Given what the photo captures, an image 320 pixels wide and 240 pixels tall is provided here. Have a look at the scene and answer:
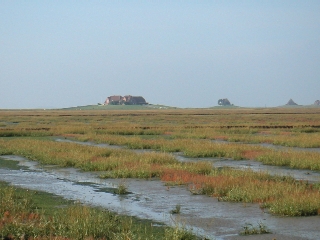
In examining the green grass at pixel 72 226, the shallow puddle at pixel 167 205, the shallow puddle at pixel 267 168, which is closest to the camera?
the green grass at pixel 72 226

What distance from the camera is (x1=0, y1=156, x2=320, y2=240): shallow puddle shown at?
12.1m

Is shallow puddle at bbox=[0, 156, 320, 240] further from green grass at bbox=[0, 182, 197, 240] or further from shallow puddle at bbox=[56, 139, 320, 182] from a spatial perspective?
shallow puddle at bbox=[56, 139, 320, 182]

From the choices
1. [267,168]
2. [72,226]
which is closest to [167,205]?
[72,226]

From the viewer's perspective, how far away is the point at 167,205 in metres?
15.2

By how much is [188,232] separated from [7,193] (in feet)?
19.9

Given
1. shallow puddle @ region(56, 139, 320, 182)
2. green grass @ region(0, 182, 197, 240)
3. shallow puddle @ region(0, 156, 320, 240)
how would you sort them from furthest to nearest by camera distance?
shallow puddle @ region(56, 139, 320, 182) → shallow puddle @ region(0, 156, 320, 240) → green grass @ region(0, 182, 197, 240)

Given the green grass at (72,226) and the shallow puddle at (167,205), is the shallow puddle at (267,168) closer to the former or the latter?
the shallow puddle at (167,205)

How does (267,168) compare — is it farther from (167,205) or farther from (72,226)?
(72,226)

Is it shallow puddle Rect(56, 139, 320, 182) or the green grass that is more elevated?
the green grass

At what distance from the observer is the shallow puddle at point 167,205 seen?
1207 centimetres

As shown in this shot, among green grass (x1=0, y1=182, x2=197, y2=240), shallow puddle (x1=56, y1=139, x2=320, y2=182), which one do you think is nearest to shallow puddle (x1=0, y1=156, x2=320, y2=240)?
green grass (x1=0, y1=182, x2=197, y2=240)

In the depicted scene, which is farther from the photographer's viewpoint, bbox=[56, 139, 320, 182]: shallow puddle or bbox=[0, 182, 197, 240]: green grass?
bbox=[56, 139, 320, 182]: shallow puddle

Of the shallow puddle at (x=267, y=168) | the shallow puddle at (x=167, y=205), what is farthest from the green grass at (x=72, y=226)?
the shallow puddle at (x=267, y=168)

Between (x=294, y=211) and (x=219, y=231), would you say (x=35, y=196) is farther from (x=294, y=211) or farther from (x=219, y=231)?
(x=294, y=211)
